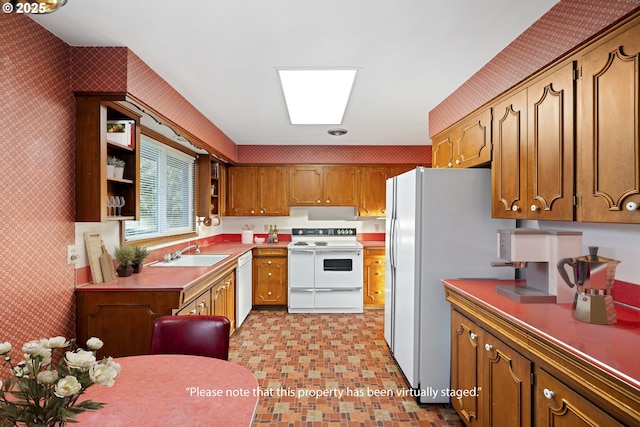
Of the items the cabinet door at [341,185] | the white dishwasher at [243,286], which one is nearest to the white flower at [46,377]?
the white dishwasher at [243,286]

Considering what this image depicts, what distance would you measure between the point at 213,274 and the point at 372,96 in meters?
2.05

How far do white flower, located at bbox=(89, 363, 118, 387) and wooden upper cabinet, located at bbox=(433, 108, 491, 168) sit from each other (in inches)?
95.7

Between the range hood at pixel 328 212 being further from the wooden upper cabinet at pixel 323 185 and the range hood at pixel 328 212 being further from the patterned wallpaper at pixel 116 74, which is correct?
the patterned wallpaper at pixel 116 74

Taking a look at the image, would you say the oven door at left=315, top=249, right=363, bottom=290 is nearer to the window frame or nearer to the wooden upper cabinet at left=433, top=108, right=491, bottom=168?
the window frame

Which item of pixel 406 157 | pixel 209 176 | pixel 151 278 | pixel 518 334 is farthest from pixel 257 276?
pixel 518 334

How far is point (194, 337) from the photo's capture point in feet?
5.63

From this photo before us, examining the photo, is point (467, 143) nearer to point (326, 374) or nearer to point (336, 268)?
point (326, 374)

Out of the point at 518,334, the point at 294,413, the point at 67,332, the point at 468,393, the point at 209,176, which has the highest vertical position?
the point at 209,176

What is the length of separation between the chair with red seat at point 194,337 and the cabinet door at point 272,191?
11.6 ft

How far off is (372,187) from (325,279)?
1553 millimetres

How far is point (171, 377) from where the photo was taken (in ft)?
4.40

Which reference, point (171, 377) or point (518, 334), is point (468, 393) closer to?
point (518, 334)

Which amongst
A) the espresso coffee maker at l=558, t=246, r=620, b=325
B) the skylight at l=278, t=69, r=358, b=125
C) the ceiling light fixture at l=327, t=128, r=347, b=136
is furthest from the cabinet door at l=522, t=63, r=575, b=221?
the ceiling light fixture at l=327, t=128, r=347, b=136

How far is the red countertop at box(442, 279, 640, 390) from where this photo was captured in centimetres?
113
